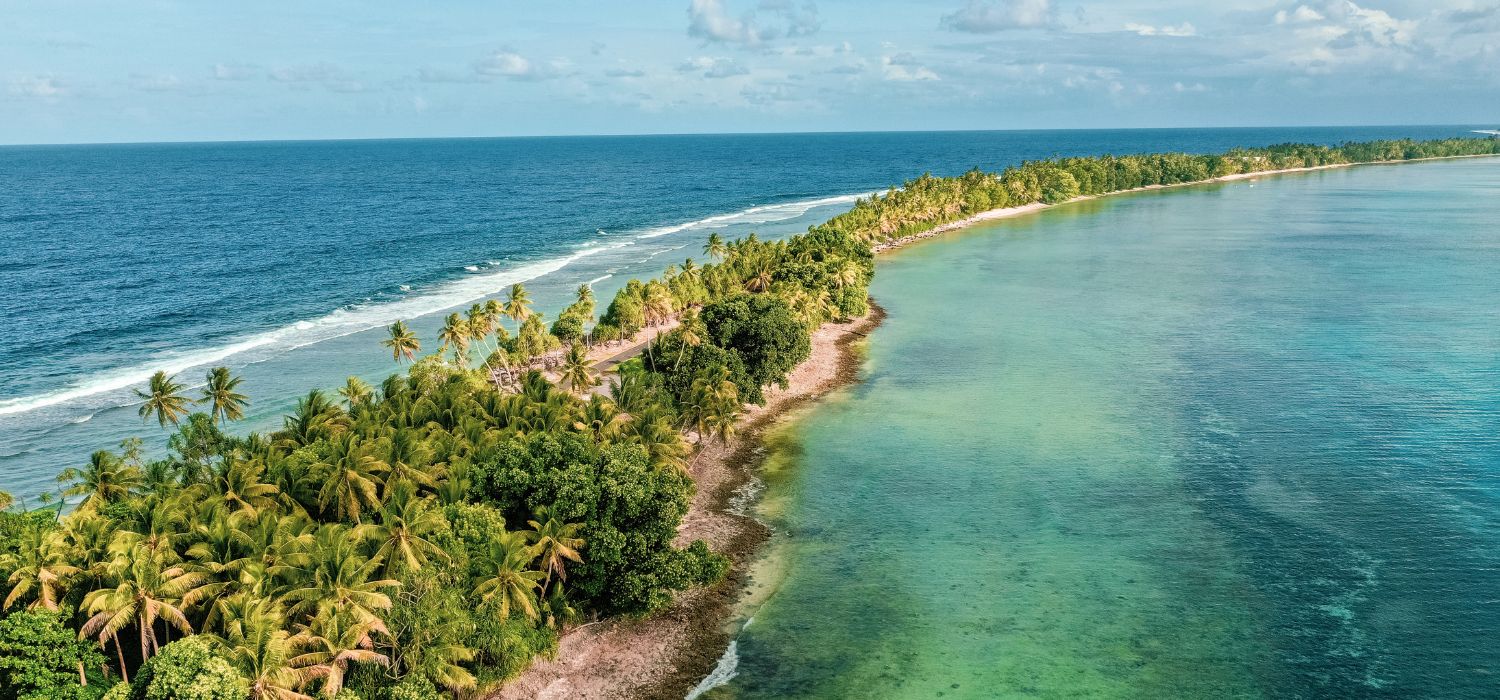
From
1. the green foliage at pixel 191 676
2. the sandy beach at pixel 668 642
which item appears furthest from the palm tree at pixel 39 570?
the sandy beach at pixel 668 642

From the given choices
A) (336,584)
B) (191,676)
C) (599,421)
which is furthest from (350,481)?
(599,421)

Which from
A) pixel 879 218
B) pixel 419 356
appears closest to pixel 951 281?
pixel 879 218

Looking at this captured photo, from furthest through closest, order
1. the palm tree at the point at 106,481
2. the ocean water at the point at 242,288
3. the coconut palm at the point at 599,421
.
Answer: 1. the ocean water at the point at 242,288
2. the coconut palm at the point at 599,421
3. the palm tree at the point at 106,481

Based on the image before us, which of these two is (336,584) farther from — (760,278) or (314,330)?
(760,278)

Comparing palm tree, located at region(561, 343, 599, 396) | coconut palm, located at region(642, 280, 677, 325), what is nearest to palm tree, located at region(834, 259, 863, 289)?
coconut palm, located at region(642, 280, 677, 325)

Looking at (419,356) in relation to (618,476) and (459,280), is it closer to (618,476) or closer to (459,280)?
(459,280)

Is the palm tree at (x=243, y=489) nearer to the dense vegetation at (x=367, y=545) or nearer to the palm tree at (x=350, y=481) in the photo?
the dense vegetation at (x=367, y=545)

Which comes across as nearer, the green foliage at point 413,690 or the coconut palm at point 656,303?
the green foliage at point 413,690
